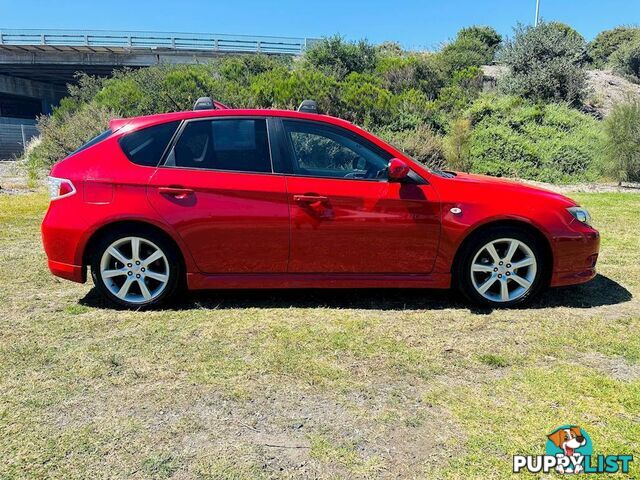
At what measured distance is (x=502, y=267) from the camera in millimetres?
4297

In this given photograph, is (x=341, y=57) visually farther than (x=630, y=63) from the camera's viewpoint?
No

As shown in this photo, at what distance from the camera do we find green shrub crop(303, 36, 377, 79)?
73.2 feet

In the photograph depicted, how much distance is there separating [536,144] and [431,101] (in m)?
5.26

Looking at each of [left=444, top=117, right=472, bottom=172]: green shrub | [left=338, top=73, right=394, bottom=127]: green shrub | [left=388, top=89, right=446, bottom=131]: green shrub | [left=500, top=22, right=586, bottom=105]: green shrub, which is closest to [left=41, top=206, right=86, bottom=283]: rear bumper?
[left=444, top=117, right=472, bottom=172]: green shrub

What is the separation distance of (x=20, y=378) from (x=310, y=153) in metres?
2.70

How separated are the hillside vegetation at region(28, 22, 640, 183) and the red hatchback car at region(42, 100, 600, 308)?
10.7m

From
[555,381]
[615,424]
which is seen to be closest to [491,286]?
[555,381]

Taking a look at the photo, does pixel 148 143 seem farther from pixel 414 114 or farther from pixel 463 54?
pixel 463 54

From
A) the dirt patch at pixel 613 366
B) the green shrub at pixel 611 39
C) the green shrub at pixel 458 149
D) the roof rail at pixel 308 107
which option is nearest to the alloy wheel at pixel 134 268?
the roof rail at pixel 308 107

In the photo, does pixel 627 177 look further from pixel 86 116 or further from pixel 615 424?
pixel 86 116

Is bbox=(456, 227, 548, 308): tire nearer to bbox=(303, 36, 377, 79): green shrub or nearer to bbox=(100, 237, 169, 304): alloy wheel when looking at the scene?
bbox=(100, 237, 169, 304): alloy wheel

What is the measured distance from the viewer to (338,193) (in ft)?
13.5

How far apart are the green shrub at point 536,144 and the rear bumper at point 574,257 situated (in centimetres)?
1083

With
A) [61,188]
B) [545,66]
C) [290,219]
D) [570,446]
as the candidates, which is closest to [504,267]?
[290,219]
